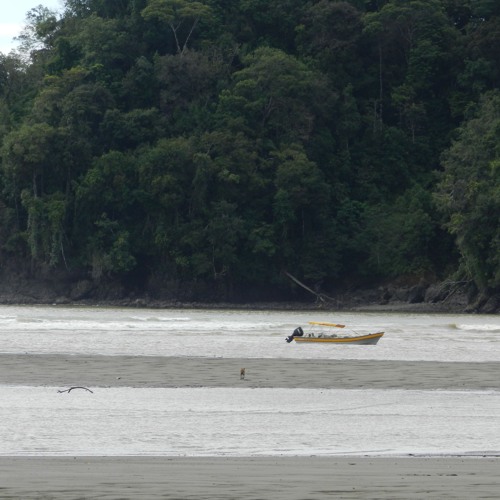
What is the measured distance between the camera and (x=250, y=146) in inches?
2891

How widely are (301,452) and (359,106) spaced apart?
2722 inches

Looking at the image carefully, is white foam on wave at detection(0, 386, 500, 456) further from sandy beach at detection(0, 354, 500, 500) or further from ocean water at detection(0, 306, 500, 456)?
sandy beach at detection(0, 354, 500, 500)

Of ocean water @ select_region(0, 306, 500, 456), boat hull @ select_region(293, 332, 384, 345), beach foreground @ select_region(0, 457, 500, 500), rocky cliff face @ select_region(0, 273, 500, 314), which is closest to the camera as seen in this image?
beach foreground @ select_region(0, 457, 500, 500)

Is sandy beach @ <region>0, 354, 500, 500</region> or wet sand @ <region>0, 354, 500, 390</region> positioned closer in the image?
sandy beach @ <region>0, 354, 500, 500</region>

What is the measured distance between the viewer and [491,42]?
76250 millimetres

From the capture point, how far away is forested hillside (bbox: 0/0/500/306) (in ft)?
236

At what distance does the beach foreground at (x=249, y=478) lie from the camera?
9750 millimetres

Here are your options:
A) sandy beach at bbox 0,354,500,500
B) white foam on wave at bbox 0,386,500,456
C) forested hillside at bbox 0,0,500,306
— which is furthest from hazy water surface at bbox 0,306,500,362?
sandy beach at bbox 0,354,500,500

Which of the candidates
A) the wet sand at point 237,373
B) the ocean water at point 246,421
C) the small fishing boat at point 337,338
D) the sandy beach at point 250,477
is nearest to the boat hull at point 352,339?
the small fishing boat at point 337,338

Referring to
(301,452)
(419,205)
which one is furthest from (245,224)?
(301,452)

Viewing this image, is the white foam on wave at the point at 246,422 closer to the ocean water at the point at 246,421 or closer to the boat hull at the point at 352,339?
the ocean water at the point at 246,421

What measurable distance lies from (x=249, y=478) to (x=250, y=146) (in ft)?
208

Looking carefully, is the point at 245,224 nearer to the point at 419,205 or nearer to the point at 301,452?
the point at 419,205

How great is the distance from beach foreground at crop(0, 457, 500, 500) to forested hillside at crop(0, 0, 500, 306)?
5546 cm
